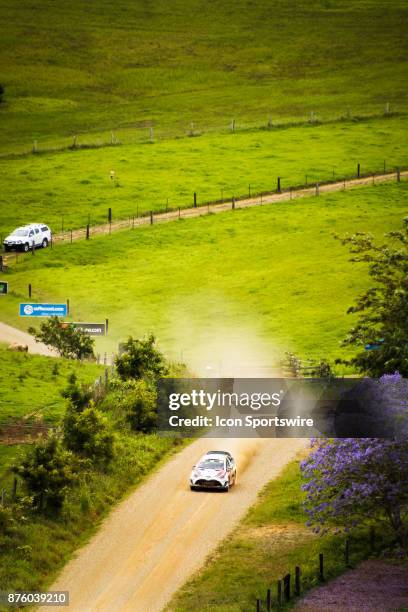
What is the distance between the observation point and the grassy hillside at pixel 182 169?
128750 mm

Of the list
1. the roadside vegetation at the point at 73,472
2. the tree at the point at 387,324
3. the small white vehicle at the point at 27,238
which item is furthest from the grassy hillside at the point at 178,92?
the tree at the point at 387,324

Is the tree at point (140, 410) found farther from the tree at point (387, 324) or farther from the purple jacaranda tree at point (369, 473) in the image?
the purple jacaranda tree at point (369, 473)

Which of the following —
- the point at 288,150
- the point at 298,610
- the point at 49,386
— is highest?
the point at 288,150

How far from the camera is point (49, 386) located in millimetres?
74625

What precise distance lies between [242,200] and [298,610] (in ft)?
290

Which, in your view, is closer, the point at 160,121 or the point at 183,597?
the point at 183,597

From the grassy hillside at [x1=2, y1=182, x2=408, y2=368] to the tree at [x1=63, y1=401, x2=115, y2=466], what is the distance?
24.5 metres

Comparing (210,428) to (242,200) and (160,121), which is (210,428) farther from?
(160,121)

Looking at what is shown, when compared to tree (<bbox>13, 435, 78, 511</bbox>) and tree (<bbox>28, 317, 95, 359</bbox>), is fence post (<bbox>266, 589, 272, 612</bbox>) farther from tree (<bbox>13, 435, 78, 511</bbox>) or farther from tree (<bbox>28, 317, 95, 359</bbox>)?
tree (<bbox>28, 317, 95, 359</bbox>)

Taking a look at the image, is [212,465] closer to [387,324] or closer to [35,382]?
[387,324]

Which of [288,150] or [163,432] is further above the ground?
[288,150]

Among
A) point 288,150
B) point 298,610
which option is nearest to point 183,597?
point 298,610

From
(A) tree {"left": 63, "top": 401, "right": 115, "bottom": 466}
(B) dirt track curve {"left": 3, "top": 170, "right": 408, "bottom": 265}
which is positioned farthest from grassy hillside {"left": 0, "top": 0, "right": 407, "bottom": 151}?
(A) tree {"left": 63, "top": 401, "right": 115, "bottom": 466}

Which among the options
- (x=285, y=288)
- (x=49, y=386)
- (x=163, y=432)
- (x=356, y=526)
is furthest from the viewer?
(x=285, y=288)
